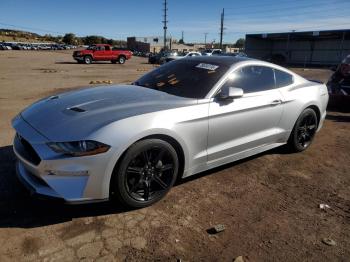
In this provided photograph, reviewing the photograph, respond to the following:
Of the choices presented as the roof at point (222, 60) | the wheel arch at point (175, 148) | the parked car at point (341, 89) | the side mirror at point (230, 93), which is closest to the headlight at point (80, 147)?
the wheel arch at point (175, 148)

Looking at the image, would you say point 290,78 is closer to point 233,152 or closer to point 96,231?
point 233,152

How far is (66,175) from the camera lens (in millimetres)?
3045

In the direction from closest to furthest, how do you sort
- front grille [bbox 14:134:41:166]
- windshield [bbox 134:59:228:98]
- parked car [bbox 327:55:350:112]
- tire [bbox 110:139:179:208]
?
1. front grille [bbox 14:134:41:166]
2. tire [bbox 110:139:179:208]
3. windshield [bbox 134:59:228:98]
4. parked car [bbox 327:55:350:112]

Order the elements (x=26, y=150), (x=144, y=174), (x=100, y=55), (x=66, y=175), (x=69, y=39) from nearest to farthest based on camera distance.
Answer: (x=66, y=175) < (x=26, y=150) < (x=144, y=174) < (x=100, y=55) < (x=69, y=39)

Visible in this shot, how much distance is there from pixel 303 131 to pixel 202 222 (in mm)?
2916

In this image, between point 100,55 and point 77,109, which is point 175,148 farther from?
point 100,55

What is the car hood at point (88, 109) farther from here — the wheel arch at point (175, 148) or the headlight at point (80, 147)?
the wheel arch at point (175, 148)

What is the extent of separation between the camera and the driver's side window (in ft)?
14.3

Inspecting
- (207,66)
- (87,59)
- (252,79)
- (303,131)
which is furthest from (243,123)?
(87,59)

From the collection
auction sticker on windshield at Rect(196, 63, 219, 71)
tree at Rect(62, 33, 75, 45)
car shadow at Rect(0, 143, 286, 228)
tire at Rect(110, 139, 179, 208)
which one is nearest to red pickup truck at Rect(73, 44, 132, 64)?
auction sticker on windshield at Rect(196, 63, 219, 71)

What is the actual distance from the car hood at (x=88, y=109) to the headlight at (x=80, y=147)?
0.17ft

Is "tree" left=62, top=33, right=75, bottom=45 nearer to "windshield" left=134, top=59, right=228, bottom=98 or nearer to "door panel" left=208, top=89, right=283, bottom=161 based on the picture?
"windshield" left=134, top=59, right=228, bottom=98

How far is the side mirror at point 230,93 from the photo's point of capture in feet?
13.2

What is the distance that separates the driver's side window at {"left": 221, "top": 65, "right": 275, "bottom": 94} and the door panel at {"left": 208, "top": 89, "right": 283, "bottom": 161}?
0.31 ft
